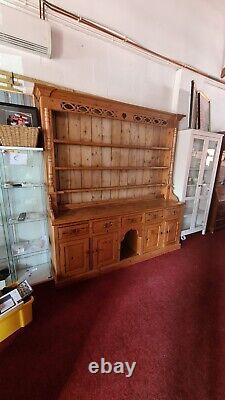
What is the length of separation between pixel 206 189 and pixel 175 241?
3.90ft

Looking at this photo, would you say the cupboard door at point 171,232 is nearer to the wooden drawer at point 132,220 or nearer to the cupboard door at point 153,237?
the cupboard door at point 153,237

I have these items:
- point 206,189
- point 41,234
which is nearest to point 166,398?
point 41,234

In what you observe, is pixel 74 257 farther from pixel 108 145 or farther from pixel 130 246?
pixel 108 145

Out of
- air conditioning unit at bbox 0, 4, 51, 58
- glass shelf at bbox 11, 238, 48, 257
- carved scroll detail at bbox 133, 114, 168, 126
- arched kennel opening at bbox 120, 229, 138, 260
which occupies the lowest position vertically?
arched kennel opening at bbox 120, 229, 138, 260

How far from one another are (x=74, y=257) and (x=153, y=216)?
114cm

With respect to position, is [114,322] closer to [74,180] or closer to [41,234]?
[41,234]

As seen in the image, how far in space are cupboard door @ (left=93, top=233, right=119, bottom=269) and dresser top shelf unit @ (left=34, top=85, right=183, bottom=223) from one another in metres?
0.41

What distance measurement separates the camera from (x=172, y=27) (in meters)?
2.60

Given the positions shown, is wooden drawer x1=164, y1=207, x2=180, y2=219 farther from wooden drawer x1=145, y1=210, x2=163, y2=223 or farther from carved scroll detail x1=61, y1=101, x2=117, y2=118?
carved scroll detail x1=61, y1=101, x2=117, y2=118

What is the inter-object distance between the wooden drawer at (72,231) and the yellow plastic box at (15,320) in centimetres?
62

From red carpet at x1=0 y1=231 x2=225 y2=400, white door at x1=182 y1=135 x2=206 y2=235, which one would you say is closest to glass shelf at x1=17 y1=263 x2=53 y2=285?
red carpet at x1=0 y1=231 x2=225 y2=400

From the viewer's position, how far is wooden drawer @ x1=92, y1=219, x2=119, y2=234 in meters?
2.08

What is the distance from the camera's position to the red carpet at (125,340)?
1182mm

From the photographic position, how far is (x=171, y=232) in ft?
9.02
